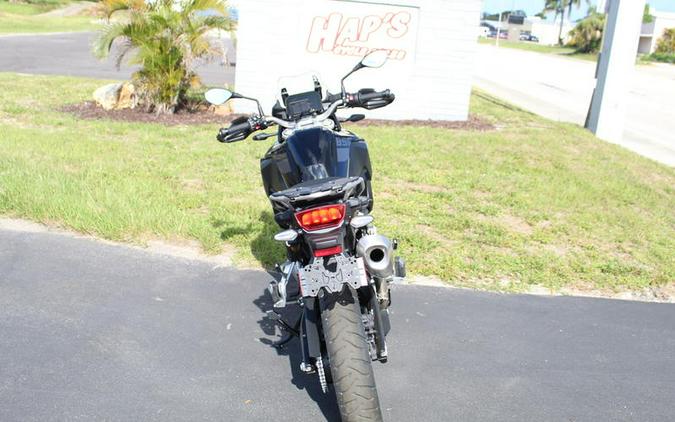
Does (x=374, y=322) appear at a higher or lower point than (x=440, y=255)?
higher

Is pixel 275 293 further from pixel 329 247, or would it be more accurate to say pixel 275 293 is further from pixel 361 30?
pixel 361 30

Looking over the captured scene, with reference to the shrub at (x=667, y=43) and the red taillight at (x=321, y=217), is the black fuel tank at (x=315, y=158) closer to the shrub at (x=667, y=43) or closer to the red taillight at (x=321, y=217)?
the red taillight at (x=321, y=217)

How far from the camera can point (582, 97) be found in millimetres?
21188

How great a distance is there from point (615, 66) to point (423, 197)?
684 cm

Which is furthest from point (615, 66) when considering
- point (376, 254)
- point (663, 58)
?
point (663, 58)

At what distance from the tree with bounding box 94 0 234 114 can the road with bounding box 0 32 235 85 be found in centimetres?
441

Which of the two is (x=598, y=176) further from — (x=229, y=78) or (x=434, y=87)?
(x=229, y=78)

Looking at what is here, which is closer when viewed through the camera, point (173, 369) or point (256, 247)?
point (173, 369)

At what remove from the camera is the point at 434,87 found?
1336cm

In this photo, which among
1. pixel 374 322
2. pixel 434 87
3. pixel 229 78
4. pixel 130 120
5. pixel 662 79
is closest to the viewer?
pixel 374 322

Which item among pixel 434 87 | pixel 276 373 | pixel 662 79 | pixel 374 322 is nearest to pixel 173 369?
pixel 276 373

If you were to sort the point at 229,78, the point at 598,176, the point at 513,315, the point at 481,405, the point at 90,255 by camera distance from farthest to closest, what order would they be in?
the point at 229,78 < the point at 598,176 < the point at 90,255 < the point at 513,315 < the point at 481,405

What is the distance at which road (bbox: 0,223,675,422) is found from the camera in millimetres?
3588

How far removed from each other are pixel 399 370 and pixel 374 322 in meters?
0.74
